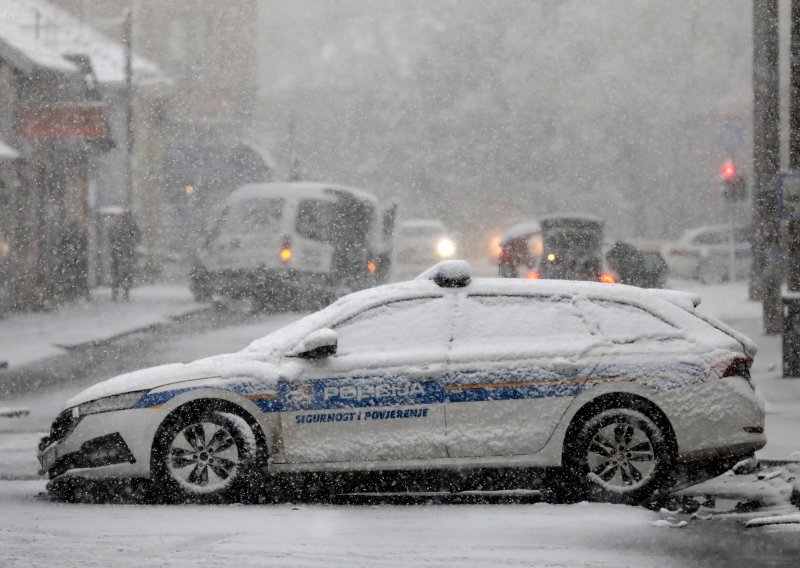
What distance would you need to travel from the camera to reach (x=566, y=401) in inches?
350

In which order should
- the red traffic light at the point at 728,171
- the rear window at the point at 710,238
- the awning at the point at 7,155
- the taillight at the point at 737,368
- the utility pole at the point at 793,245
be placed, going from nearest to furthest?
the taillight at the point at 737,368 → the utility pole at the point at 793,245 → the awning at the point at 7,155 → the red traffic light at the point at 728,171 → the rear window at the point at 710,238

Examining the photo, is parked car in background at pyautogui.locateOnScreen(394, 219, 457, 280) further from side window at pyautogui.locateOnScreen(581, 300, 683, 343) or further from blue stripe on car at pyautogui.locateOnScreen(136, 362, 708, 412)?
blue stripe on car at pyautogui.locateOnScreen(136, 362, 708, 412)

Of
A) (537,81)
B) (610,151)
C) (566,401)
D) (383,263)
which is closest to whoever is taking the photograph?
(566,401)

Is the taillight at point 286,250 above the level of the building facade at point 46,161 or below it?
below

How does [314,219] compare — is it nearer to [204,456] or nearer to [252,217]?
[252,217]

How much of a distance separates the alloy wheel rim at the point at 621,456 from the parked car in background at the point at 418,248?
2873 centimetres

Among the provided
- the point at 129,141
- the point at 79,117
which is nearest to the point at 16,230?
the point at 79,117

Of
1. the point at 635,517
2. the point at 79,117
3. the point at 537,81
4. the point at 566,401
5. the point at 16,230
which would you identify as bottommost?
the point at 635,517

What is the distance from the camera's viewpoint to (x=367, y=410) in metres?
8.93

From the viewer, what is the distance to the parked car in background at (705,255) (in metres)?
44.0

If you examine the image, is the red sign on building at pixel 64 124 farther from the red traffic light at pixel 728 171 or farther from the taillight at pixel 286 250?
the red traffic light at pixel 728 171

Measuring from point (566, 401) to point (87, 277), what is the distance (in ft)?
87.9

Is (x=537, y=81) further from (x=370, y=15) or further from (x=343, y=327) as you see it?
(x=343, y=327)

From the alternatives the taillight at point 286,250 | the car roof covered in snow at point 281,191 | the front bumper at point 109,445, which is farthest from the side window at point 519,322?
the car roof covered in snow at point 281,191
